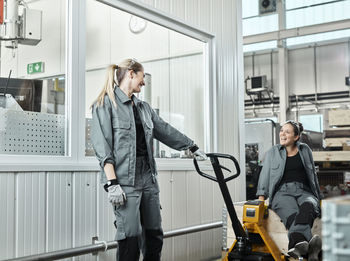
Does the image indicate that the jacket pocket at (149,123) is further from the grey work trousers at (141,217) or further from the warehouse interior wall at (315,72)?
the warehouse interior wall at (315,72)

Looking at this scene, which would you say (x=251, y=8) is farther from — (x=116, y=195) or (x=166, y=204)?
(x=116, y=195)

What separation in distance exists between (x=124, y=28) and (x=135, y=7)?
0.37 m

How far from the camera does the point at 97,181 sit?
3.46 metres

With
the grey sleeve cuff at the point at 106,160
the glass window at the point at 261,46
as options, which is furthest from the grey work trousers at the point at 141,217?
the glass window at the point at 261,46

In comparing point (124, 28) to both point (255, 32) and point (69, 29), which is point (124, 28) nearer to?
point (69, 29)

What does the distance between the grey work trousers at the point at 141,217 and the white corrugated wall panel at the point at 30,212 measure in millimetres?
575

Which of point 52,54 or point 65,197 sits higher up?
point 52,54

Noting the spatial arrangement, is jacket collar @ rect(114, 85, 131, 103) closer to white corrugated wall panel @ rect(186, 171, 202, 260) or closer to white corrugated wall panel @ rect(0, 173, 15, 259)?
white corrugated wall panel @ rect(0, 173, 15, 259)

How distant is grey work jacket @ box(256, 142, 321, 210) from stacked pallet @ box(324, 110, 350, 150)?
330 cm

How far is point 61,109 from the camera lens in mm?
3348

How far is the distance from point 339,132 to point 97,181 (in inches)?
199

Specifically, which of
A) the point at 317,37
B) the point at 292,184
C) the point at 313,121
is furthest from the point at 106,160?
the point at 313,121

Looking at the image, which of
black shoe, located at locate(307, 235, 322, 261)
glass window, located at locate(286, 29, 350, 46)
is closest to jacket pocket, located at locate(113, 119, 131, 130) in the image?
black shoe, located at locate(307, 235, 322, 261)

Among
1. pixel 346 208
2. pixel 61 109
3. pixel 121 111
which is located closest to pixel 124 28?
pixel 61 109
